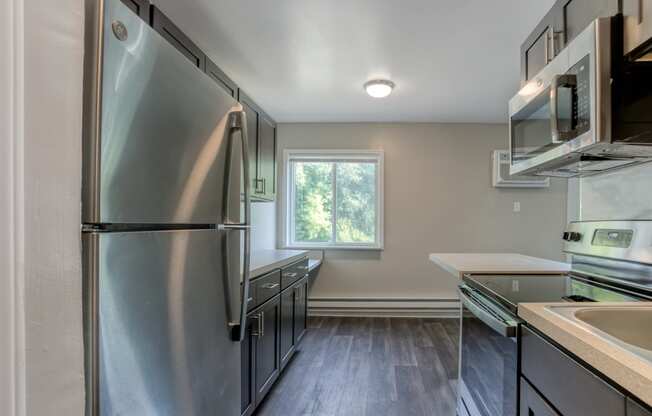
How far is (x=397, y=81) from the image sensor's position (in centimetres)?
290

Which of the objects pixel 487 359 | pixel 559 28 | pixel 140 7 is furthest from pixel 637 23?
pixel 140 7

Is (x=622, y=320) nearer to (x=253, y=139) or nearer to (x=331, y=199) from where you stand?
(x=253, y=139)

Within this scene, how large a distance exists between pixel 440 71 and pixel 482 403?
87.8 inches

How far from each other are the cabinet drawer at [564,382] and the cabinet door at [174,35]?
185 cm

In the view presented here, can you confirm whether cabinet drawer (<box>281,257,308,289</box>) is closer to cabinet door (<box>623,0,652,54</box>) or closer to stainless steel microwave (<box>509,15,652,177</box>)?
stainless steel microwave (<box>509,15,652,177</box>)

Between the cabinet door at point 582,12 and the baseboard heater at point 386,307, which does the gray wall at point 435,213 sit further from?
the cabinet door at point 582,12

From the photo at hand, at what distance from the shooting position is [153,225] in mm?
879

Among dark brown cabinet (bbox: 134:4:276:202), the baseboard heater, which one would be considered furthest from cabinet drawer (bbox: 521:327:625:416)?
the baseboard heater

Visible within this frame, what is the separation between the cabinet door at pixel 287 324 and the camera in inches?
98.0

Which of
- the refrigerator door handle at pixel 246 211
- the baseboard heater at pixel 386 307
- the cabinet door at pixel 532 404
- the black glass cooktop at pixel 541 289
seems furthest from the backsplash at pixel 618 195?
the baseboard heater at pixel 386 307

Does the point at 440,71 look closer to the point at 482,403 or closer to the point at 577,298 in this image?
the point at 577,298

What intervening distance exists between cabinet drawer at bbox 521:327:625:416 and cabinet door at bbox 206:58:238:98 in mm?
1965

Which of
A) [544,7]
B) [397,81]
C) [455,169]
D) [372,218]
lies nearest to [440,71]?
[397,81]

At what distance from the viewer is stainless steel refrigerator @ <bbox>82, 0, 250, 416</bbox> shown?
0.70 meters
